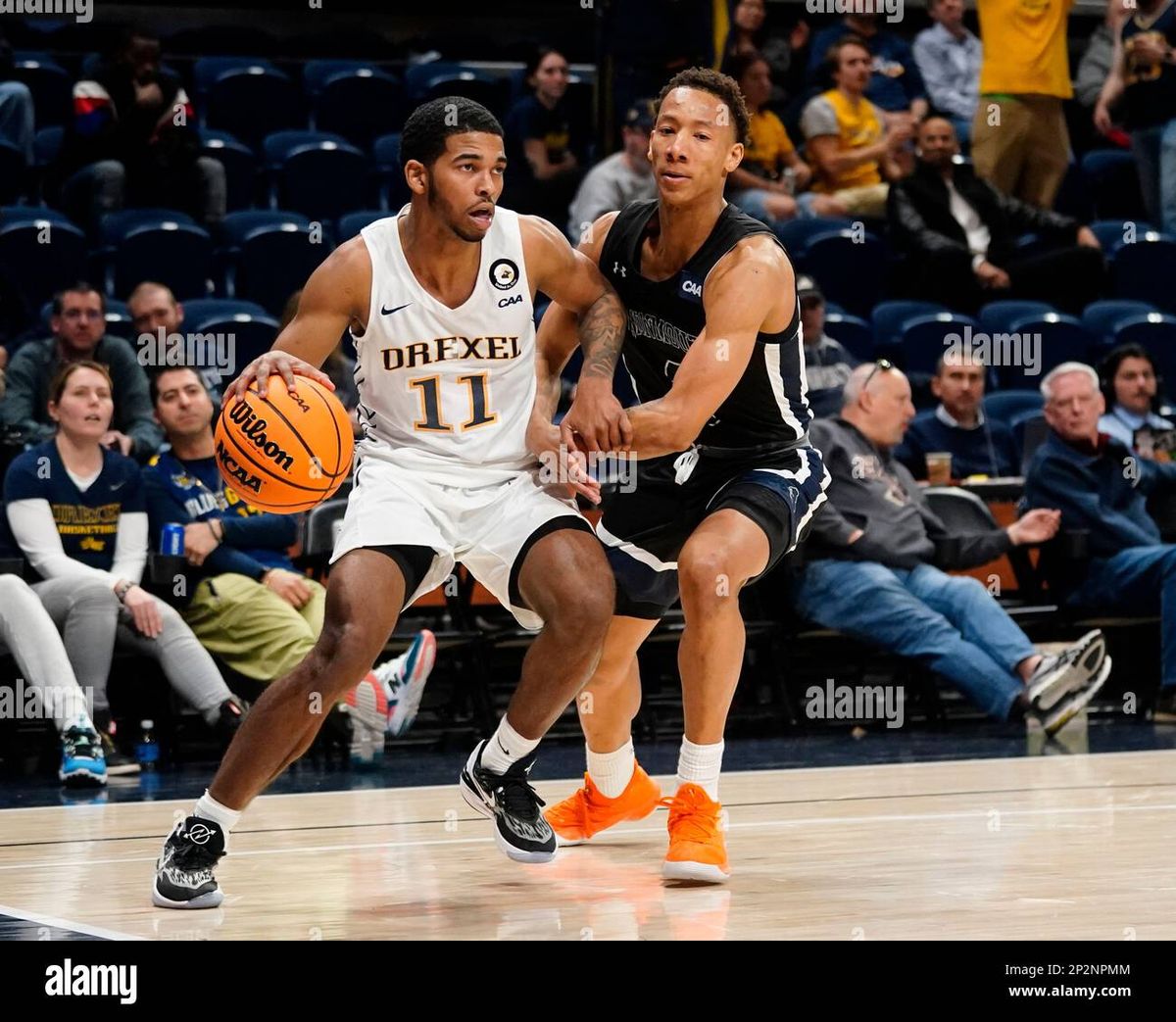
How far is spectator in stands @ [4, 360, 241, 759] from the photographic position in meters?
6.83

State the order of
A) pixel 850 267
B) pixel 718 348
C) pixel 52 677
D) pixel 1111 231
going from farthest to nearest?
pixel 1111 231 < pixel 850 267 < pixel 52 677 < pixel 718 348

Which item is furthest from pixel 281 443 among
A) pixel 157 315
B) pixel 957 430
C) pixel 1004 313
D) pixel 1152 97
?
pixel 1152 97

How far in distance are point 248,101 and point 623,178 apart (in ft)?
9.24

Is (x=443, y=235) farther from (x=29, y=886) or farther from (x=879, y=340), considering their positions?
(x=879, y=340)

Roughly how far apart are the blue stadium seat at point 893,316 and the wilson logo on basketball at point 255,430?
257 inches

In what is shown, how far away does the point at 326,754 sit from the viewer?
295 inches

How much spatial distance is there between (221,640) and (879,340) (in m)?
4.54

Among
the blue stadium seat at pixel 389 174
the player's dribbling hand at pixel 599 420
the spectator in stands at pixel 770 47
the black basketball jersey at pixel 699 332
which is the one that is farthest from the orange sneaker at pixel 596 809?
the spectator in stands at pixel 770 47

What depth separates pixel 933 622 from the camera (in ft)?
25.3

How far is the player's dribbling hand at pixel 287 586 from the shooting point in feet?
24.0

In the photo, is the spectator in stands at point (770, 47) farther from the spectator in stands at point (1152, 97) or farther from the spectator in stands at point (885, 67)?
the spectator in stands at point (1152, 97)

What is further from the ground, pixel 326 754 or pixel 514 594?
pixel 514 594

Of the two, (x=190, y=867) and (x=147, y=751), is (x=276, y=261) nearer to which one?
(x=147, y=751)
